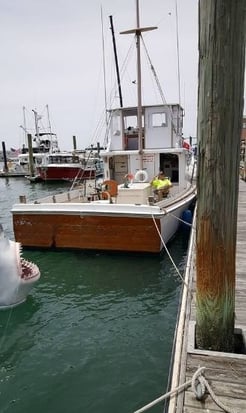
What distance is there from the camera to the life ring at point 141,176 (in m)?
10.8

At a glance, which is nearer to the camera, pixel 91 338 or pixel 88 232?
pixel 91 338

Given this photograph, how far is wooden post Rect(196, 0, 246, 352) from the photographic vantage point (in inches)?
89.3

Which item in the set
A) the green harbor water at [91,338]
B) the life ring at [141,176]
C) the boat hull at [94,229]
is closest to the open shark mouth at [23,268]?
the green harbor water at [91,338]

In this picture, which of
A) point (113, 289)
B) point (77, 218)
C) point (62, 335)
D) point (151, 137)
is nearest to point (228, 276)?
point (62, 335)

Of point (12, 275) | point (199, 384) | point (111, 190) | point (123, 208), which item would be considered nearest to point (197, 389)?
point (199, 384)

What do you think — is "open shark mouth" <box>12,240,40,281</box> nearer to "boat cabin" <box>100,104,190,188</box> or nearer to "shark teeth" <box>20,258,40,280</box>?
"shark teeth" <box>20,258,40,280</box>

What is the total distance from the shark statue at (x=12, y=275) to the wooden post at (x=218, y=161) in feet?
11.9

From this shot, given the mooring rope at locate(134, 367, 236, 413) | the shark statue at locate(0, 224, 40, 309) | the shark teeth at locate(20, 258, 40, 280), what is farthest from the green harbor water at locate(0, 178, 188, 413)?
the mooring rope at locate(134, 367, 236, 413)

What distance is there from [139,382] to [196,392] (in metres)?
1.93

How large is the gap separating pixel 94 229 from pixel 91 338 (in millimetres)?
3593

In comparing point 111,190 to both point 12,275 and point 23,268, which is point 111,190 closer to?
point 23,268

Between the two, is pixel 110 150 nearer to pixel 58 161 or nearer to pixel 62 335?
pixel 62 335

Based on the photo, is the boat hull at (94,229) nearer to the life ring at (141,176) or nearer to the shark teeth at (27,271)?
the life ring at (141,176)

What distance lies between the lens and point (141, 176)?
35.8 ft
